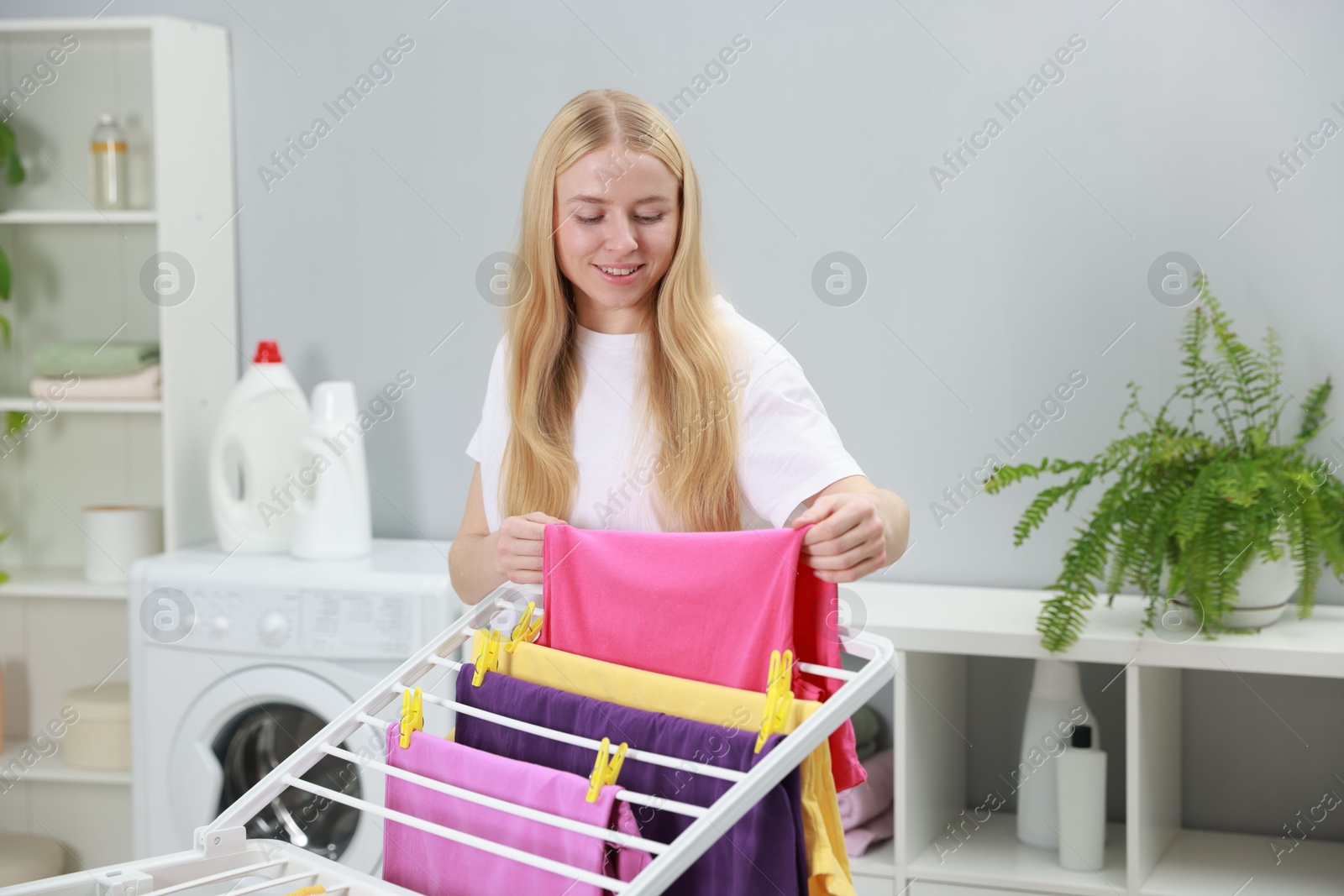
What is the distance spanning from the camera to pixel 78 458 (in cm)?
272

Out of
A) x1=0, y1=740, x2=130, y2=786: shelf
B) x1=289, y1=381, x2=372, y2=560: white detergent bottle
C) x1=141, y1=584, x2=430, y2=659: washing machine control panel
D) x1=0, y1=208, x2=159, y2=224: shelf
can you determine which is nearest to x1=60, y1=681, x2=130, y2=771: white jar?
x1=0, y1=740, x2=130, y2=786: shelf

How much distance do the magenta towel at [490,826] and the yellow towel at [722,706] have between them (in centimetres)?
10

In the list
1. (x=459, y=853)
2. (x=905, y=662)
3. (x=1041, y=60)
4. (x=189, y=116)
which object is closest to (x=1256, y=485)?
(x=905, y=662)

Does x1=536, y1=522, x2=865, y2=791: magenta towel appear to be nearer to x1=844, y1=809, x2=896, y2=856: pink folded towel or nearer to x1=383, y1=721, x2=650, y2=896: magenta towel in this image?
x1=383, y1=721, x2=650, y2=896: magenta towel

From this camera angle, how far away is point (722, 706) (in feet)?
3.43

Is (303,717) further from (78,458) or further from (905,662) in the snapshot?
(905,662)

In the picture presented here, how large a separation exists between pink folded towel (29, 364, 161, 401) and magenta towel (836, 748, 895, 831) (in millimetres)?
1584

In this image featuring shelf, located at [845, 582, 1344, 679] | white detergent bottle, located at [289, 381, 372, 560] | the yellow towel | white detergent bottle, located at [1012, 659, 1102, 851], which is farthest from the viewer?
white detergent bottle, located at [289, 381, 372, 560]

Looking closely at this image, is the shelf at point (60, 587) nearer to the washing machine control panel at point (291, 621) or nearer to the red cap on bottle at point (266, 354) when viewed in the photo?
the washing machine control panel at point (291, 621)

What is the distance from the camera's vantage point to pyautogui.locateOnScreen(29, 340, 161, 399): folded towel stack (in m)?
2.44

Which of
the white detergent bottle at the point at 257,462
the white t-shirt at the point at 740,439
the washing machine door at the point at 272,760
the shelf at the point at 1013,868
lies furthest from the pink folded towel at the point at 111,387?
the shelf at the point at 1013,868

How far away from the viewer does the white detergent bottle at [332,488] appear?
2.34 m

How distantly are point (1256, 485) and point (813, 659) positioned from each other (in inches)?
39.1

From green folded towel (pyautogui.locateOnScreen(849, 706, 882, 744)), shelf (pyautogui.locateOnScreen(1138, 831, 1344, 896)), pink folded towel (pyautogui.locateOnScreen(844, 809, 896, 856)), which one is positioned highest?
green folded towel (pyautogui.locateOnScreen(849, 706, 882, 744))
